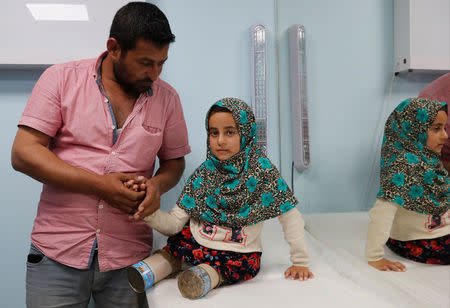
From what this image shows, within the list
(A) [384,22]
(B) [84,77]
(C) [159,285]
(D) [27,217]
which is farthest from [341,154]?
(D) [27,217]

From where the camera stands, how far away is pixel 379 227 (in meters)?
1.25

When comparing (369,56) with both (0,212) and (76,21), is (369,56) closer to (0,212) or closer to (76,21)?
(76,21)

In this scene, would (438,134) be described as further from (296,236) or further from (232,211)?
(232,211)

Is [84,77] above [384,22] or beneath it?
beneath

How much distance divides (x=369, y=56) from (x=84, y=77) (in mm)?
948

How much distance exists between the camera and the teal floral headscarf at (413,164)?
94 centimetres

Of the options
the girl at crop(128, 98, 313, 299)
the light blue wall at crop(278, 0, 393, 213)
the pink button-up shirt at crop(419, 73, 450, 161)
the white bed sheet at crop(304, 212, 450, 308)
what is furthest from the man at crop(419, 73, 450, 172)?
the girl at crop(128, 98, 313, 299)

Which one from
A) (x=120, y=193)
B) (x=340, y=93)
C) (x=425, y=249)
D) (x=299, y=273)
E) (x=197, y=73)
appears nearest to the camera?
(x=425, y=249)

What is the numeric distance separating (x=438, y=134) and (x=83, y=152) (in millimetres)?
1074

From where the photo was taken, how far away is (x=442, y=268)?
0.99 m

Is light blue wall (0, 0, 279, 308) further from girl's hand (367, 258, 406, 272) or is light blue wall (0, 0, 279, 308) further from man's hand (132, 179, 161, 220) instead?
girl's hand (367, 258, 406, 272)

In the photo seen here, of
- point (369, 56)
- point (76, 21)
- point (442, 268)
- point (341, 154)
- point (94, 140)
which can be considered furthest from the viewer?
point (76, 21)

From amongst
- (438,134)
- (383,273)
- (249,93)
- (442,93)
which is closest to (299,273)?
(383,273)

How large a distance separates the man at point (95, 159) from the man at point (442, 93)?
2.57ft
